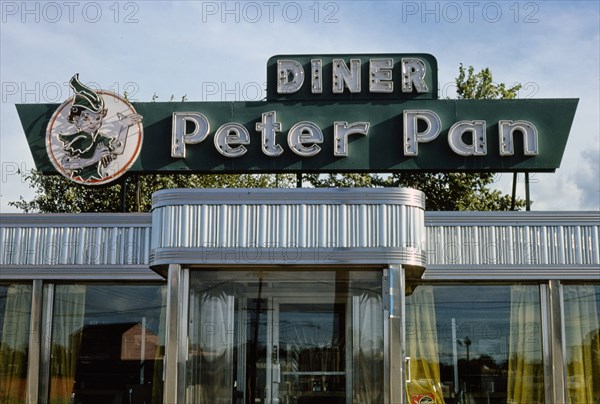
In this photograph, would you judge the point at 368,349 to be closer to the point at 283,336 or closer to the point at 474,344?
the point at 283,336

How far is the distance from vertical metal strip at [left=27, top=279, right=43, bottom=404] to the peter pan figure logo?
2347mm

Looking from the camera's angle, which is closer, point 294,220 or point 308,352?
point 294,220

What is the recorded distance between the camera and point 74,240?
1362cm

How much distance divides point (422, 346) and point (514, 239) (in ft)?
6.76

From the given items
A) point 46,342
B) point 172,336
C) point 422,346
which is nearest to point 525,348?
point 422,346

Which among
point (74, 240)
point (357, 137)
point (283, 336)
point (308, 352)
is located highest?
point (357, 137)

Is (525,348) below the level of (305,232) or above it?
below

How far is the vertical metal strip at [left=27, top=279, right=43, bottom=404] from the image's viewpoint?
44.3 ft

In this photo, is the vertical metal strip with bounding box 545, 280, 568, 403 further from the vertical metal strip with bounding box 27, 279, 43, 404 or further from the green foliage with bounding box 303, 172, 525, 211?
the green foliage with bounding box 303, 172, 525, 211

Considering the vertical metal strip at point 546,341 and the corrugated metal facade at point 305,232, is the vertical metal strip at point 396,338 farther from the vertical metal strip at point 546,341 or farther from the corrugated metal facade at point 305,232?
the vertical metal strip at point 546,341

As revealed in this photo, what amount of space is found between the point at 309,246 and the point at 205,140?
13.7 ft

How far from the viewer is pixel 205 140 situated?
15.2m

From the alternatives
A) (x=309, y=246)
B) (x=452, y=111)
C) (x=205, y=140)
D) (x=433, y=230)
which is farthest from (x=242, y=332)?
(x=452, y=111)

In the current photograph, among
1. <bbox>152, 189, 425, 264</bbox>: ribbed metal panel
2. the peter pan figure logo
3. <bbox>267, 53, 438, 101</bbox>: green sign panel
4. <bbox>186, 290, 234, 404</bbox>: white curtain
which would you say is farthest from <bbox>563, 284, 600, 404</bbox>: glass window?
the peter pan figure logo
